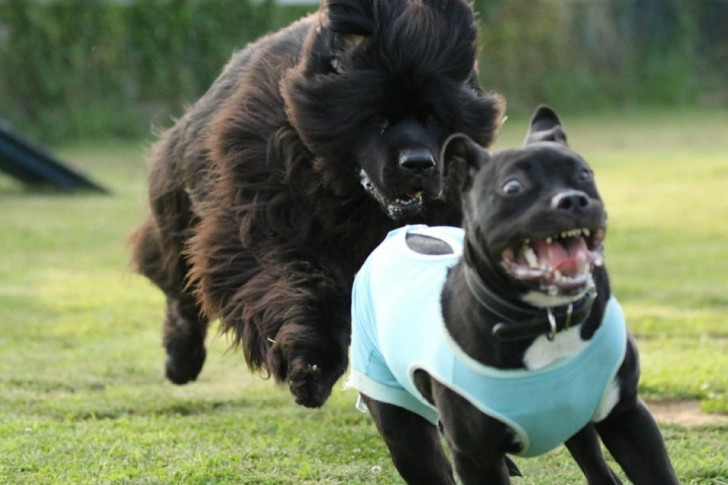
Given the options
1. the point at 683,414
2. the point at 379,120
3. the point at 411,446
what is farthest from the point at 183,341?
the point at 411,446

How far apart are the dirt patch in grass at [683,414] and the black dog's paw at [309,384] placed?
5.70ft

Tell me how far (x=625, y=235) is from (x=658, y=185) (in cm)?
365

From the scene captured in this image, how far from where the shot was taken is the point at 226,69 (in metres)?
6.70

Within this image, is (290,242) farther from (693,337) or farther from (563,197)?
(693,337)

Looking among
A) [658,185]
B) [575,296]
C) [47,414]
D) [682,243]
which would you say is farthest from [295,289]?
[658,185]

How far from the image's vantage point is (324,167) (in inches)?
217

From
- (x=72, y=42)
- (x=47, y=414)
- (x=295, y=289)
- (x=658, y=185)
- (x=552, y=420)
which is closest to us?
(x=552, y=420)

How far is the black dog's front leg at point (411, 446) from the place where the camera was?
4.19 metres

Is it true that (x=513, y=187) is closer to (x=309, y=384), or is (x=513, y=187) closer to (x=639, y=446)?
(x=639, y=446)

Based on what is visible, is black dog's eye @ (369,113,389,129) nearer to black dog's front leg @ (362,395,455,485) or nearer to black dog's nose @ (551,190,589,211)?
black dog's front leg @ (362,395,455,485)

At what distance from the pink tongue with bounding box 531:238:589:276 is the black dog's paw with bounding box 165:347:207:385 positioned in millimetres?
3918

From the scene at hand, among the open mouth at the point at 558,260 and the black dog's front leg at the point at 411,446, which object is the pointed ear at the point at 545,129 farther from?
the black dog's front leg at the point at 411,446

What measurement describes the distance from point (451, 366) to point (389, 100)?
1921 mm

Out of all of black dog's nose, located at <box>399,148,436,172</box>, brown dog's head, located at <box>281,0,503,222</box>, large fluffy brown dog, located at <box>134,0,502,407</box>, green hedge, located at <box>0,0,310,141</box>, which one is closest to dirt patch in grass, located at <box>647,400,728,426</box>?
large fluffy brown dog, located at <box>134,0,502,407</box>
